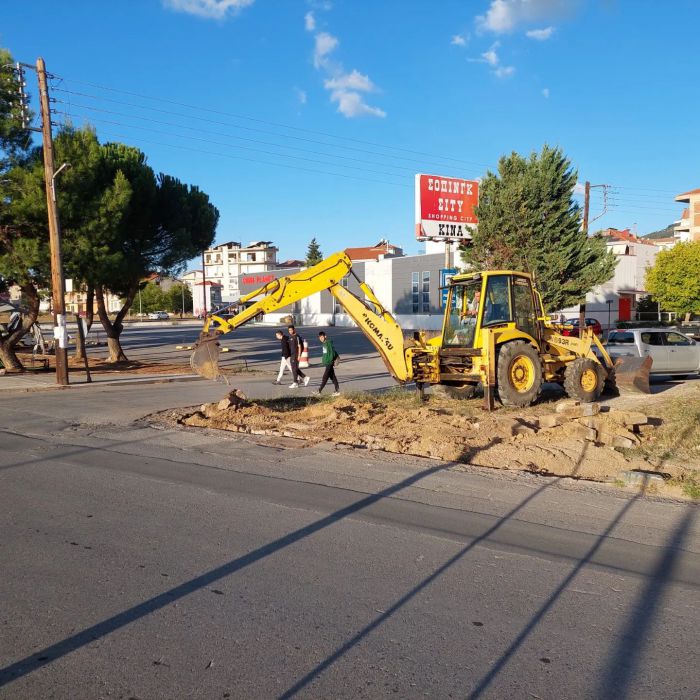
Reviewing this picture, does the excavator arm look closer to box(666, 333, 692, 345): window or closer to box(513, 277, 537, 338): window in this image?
box(513, 277, 537, 338): window

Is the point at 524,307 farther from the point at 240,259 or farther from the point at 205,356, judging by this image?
the point at 240,259

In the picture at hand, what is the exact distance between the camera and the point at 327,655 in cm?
422

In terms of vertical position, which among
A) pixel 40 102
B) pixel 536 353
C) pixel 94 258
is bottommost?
pixel 536 353

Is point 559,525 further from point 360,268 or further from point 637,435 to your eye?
point 360,268

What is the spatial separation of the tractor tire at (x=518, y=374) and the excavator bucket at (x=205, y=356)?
558 centimetres

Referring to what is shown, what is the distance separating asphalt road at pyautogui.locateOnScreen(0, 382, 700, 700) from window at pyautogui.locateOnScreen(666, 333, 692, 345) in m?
14.0

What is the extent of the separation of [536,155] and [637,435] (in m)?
22.1

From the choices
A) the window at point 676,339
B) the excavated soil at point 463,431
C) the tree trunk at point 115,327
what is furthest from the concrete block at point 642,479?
the tree trunk at point 115,327

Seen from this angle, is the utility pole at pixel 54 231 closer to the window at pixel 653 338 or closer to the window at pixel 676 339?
the window at pixel 653 338

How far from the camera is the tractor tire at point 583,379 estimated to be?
15.1 m

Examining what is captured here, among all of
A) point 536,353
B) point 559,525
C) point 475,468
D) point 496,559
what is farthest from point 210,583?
point 536,353

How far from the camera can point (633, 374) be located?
16984 mm

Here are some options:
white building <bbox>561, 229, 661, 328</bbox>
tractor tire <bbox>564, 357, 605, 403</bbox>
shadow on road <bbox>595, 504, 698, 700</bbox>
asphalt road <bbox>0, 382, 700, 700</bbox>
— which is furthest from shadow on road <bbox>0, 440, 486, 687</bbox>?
white building <bbox>561, 229, 661, 328</bbox>

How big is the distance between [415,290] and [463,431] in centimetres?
5624
